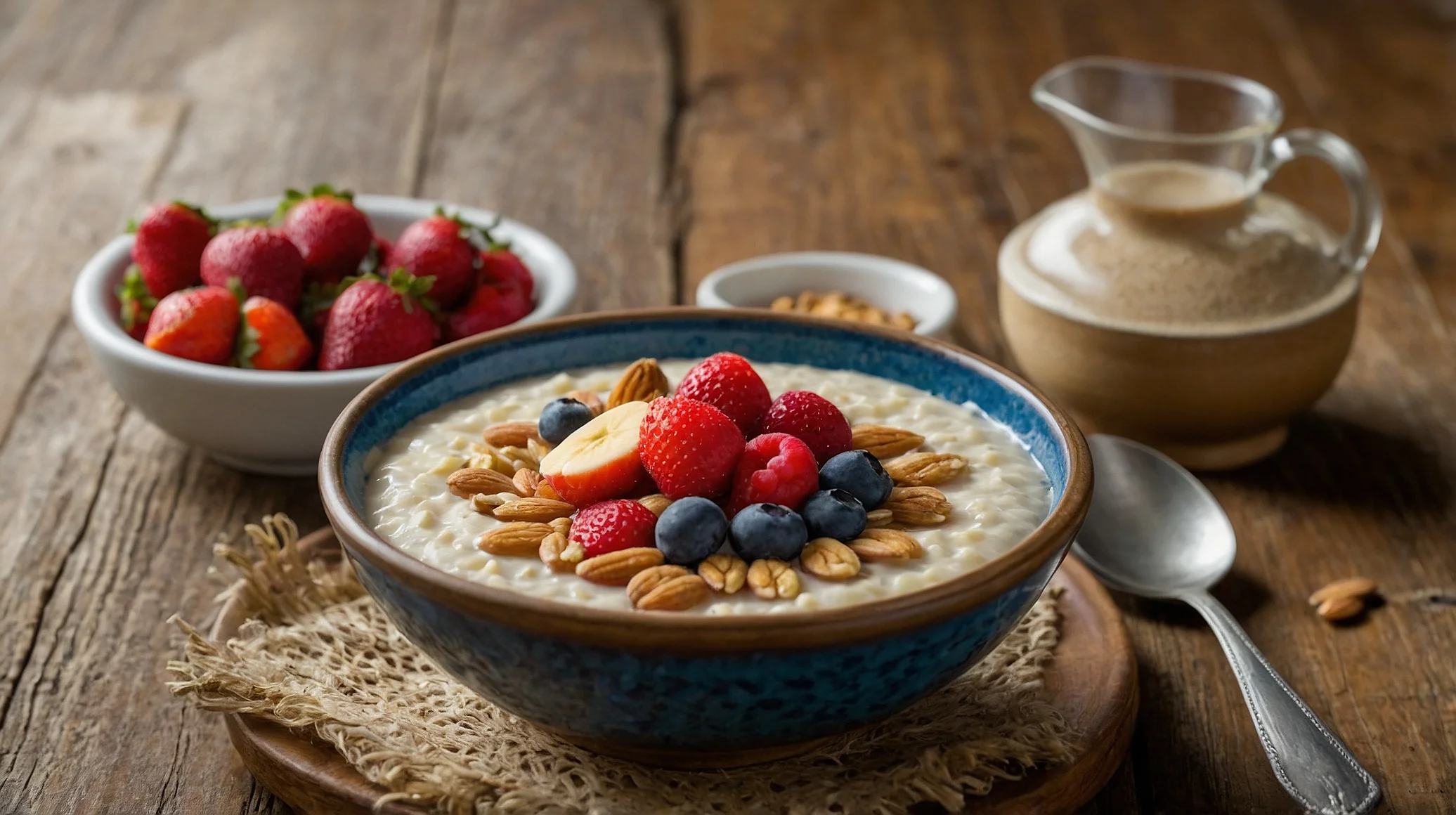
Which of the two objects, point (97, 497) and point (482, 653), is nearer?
point (482, 653)

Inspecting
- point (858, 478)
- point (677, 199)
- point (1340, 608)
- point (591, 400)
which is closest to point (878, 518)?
point (858, 478)

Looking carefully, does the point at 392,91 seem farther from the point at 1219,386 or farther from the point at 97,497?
the point at 1219,386

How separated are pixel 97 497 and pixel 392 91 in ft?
5.09

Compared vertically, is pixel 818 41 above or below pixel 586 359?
below

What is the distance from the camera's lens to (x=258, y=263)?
179 cm

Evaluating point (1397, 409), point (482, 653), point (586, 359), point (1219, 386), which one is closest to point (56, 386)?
point (586, 359)

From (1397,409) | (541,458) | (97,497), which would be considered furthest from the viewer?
(1397,409)

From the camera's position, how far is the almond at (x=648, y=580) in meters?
1.12

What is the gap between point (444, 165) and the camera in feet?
9.14

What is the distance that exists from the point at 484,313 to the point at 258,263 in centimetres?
29

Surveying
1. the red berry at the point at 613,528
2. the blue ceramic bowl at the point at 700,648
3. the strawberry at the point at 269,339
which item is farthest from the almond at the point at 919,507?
the strawberry at the point at 269,339

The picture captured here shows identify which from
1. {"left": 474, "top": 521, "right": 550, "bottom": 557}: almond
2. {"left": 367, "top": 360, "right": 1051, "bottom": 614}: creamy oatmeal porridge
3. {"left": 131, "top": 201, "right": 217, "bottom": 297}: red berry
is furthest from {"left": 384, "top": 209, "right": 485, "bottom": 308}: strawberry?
{"left": 474, "top": 521, "right": 550, "bottom": 557}: almond

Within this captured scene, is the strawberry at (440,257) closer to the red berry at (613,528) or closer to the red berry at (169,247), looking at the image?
the red berry at (169,247)

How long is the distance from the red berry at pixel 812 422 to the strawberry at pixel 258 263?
2.59 feet
